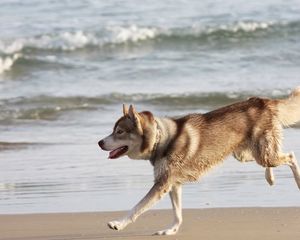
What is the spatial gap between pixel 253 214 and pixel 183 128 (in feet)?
2.99

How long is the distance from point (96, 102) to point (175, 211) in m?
7.70

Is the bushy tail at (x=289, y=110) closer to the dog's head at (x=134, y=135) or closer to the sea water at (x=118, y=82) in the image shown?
the sea water at (x=118, y=82)

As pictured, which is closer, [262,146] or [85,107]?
[262,146]

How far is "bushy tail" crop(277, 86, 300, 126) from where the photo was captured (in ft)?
26.8

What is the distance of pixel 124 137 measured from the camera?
744 centimetres

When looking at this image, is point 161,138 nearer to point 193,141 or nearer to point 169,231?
point 193,141

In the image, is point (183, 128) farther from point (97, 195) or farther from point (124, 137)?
point (97, 195)

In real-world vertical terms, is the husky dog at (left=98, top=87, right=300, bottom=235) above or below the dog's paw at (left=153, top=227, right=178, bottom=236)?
above

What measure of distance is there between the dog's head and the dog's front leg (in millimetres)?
262

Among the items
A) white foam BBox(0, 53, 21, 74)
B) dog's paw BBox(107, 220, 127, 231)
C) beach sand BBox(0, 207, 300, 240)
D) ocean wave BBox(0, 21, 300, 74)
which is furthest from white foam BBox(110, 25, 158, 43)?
dog's paw BBox(107, 220, 127, 231)

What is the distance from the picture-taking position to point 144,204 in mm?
7348

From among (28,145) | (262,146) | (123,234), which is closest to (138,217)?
(123,234)

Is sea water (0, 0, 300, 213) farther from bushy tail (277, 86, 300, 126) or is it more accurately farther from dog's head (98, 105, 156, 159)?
dog's head (98, 105, 156, 159)

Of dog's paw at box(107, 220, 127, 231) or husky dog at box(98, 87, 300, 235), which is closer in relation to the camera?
dog's paw at box(107, 220, 127, 231)
